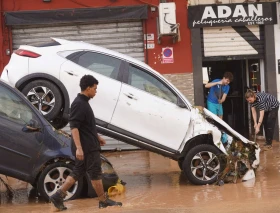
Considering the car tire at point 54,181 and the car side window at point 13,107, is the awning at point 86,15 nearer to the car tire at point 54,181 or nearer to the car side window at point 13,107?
the car side window at point 13,107

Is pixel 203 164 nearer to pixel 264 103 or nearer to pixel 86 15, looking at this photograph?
pixel 264 103

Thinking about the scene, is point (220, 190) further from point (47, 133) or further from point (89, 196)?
point (47, 133)

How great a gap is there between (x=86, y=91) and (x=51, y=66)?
1.69 meters

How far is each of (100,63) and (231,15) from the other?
6223 mm

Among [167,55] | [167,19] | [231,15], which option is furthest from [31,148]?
[231,15]

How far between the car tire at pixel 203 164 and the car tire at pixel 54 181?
1.93 meters

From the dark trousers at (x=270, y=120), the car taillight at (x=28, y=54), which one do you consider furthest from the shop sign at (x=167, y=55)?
the car taillight at (x=28, y=54)

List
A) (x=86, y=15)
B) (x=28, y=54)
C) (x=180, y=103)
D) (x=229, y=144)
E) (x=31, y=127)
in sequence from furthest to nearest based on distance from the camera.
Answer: (x=86, y=15) < (x=229, y=144) < (x=180, y=103) < (x=28, y=54) < (x=31, y=127)

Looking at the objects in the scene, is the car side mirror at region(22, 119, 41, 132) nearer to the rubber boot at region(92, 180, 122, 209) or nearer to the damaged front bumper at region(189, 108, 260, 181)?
the rubber boot at region(92, 180, 122, 209)

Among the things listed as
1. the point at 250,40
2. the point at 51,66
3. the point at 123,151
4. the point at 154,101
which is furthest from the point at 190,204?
the point at 250,40

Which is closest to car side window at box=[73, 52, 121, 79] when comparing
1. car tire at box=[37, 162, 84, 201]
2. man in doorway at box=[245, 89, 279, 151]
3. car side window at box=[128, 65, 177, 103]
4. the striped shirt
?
car side window at box=[128, 65, 177, 103]

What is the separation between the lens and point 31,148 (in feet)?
27.8

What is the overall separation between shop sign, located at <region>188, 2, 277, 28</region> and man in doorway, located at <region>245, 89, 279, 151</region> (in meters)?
3.02

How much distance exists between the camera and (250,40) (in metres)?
15.1
